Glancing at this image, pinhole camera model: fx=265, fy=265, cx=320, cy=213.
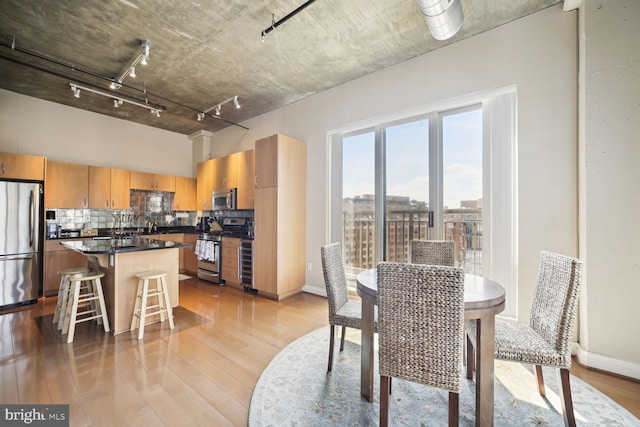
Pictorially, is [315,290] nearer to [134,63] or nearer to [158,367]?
[158,367]

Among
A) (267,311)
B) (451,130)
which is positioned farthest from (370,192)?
(267,311)

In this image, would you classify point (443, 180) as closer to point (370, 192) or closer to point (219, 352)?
point (370, 192)

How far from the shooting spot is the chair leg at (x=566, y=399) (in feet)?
4.80

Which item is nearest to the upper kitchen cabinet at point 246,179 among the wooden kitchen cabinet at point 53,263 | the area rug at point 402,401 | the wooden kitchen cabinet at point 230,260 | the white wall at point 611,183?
the wooden kitchen cabinet at point 230,260

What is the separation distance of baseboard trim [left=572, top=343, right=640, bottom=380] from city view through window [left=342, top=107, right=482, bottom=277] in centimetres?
101

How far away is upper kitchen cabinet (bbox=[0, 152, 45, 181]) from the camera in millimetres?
3598

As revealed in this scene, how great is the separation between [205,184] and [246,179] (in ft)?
4.88

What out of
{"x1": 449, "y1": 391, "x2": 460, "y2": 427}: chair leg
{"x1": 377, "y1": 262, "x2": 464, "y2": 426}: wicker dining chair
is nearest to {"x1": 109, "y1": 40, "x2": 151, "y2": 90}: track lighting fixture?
{"x1": 377, "y1": 262, "x2": 464, "y2": 426}: wicker dining chair

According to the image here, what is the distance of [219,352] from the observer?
241cm

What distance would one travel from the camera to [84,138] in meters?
4.81

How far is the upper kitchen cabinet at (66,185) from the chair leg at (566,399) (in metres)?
6.25

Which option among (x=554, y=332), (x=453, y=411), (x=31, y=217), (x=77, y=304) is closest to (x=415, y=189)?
(x=554, y=332)

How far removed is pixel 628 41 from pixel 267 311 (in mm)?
4276

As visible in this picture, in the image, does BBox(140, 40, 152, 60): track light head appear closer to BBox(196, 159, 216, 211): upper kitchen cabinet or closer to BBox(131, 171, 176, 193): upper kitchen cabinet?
BBox(196, 159, 216, 211): upper kitchen cabinet
